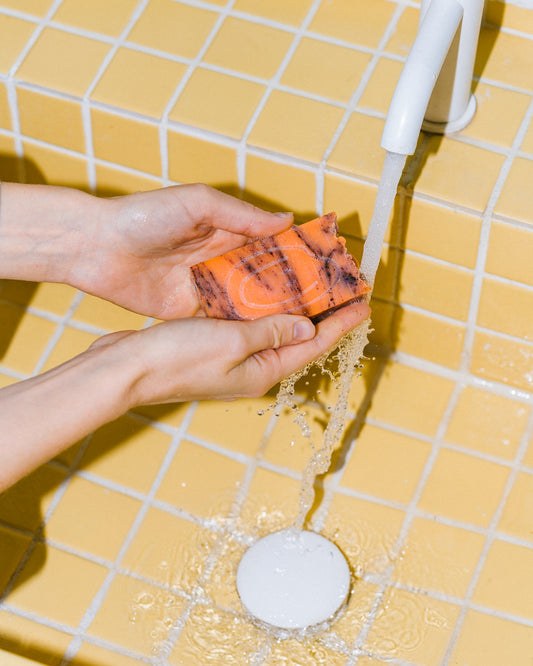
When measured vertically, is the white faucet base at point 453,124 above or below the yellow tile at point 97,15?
below

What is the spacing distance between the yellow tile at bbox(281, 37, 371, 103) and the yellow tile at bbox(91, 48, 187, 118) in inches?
4.9

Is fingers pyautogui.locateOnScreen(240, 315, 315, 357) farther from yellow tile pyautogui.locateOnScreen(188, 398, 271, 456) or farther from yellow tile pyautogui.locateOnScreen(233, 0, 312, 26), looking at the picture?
yellow tile pyautogui.locateOnScreen(233, 0, 312, 26)

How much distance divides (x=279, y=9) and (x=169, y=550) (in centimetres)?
63

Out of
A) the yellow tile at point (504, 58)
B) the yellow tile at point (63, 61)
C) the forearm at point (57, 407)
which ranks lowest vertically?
the forearm at point (57, 407)

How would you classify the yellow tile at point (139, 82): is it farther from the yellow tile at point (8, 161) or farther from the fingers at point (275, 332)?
the fingers at point (275, 332)

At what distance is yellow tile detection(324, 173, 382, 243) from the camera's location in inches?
34.0

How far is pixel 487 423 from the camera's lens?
1.00m

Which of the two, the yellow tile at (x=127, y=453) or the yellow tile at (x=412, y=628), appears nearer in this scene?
the yellow tile at (x=412, y=628)

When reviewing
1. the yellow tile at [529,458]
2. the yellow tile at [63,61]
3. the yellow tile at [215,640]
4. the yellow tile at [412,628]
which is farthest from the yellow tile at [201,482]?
the yellow tile at [63,61]

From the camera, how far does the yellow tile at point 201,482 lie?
97 cm

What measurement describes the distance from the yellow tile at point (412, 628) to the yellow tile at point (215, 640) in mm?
123

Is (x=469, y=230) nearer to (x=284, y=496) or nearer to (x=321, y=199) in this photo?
(x=321, y=199)

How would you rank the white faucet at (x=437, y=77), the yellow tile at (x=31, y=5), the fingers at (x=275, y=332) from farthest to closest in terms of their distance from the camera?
the yellow tile at (x=31, y=5)
the fingers at (x=275, y=332)
the white faucet at (x=437, y=77)

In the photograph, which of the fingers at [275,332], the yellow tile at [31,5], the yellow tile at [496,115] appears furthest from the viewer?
the yellow tile at [31,5]
